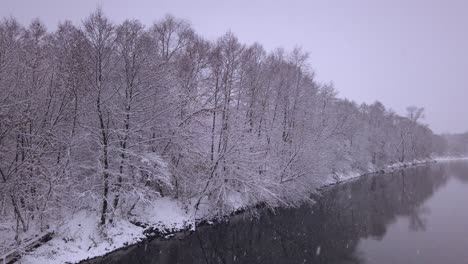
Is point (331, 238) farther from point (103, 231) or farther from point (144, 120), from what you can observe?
point (144, 120)

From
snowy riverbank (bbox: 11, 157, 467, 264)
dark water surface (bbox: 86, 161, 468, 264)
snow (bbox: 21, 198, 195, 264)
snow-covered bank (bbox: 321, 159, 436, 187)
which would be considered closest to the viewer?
snow (bbox: 21, 198, 195, 264)

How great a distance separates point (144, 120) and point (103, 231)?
24.3ft

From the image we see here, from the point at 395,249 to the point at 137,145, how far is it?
17280mm

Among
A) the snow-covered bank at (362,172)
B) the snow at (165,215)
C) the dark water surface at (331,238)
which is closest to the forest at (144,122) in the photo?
the snow at (165,215)

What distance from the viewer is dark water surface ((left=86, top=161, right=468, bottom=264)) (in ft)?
60.8

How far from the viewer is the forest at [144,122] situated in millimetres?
16844

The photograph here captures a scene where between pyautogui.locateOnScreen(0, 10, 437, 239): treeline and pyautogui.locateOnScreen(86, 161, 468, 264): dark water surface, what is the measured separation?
8.68 feet

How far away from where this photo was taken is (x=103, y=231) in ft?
62.0

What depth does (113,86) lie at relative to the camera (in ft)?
67.5

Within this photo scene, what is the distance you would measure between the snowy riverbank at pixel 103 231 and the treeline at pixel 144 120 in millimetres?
690

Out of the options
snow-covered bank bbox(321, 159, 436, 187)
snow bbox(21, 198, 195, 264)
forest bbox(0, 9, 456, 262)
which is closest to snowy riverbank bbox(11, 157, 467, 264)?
snow bbox(21, 198, 195, 264)

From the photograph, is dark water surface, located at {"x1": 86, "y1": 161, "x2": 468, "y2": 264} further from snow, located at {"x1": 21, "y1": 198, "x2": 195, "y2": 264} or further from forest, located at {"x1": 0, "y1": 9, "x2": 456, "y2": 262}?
forest, located at {"x1": 0, "y1": 9, "x2": 456, "y2": 262}

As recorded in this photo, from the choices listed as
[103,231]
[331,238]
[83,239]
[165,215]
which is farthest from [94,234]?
[331,238]

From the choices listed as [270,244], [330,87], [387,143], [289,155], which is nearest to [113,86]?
[270,244]
